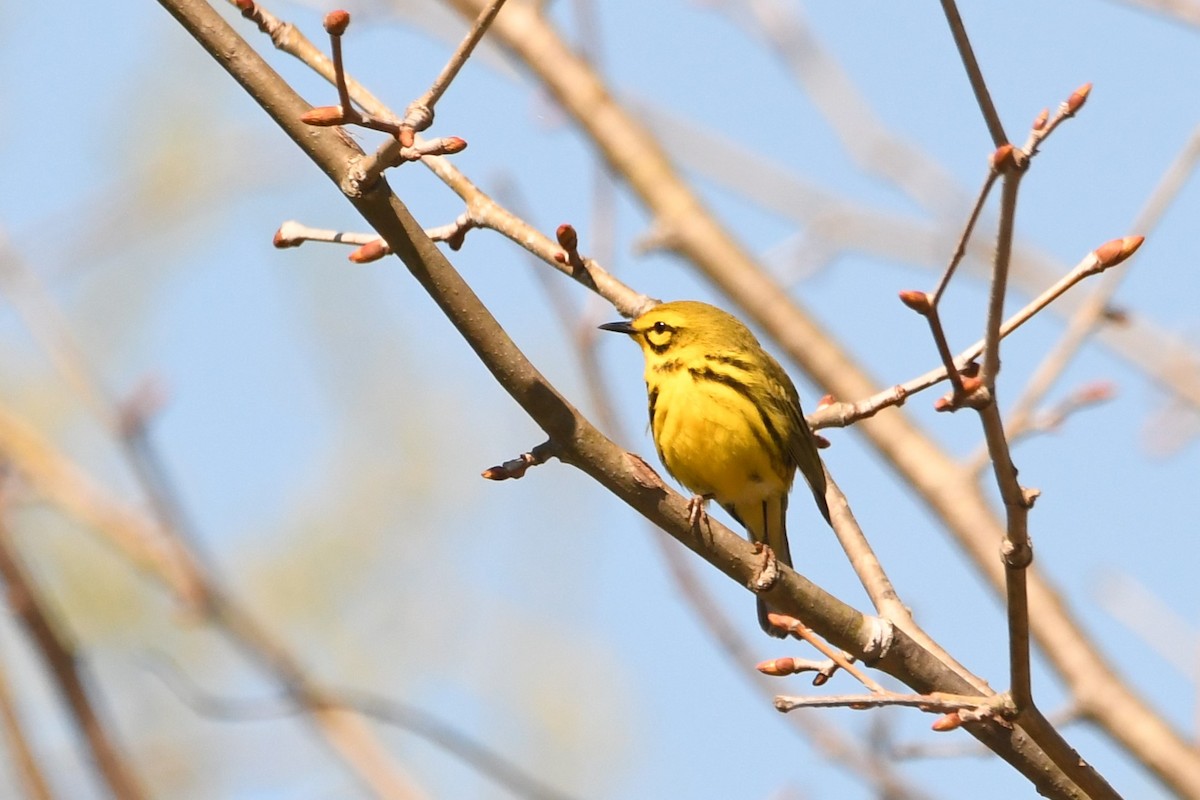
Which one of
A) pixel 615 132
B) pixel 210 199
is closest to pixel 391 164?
pixel 615 132

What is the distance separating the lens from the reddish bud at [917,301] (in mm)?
2443

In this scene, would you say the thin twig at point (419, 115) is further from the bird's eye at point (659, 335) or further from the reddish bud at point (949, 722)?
the bird's eye at point (659, 335)

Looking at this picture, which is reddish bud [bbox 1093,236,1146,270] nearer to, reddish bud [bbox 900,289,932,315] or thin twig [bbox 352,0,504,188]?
reddish bud [bbox 900,289,932,315]

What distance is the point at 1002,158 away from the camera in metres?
2.32

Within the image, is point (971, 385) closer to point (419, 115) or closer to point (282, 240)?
point (419, 115)

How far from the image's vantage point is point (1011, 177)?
7.70 ft

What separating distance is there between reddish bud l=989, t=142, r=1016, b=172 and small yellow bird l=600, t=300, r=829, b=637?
2.17 m

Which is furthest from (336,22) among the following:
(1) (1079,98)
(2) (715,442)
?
(2) (715,442)

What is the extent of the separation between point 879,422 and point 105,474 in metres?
5.67

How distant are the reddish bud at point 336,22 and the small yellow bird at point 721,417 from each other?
2.33 m

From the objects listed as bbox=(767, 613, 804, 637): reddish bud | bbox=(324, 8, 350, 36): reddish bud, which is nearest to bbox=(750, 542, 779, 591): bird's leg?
bbox=(767, 613, 804, 637): reddish bud

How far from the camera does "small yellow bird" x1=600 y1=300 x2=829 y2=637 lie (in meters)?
4.82

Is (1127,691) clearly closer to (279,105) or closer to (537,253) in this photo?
(537,253)

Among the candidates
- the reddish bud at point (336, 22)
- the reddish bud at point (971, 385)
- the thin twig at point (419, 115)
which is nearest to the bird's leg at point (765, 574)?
the reddish bud at point (971, 385)
